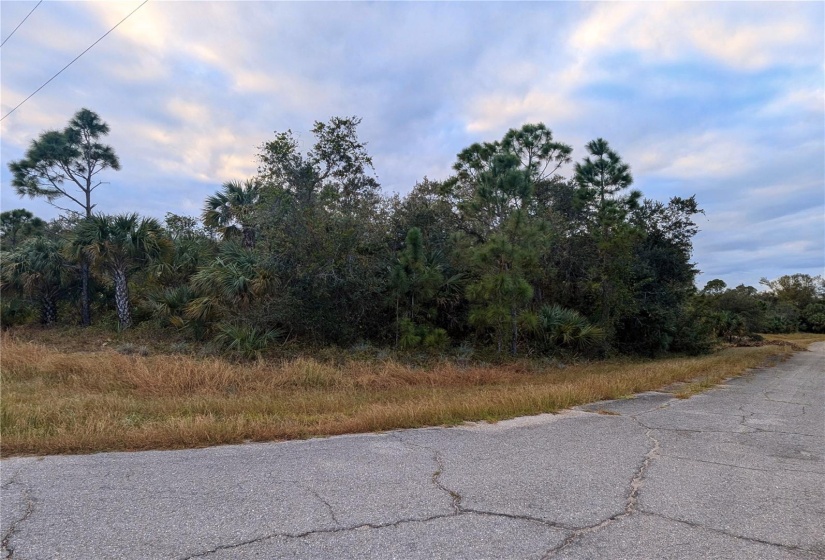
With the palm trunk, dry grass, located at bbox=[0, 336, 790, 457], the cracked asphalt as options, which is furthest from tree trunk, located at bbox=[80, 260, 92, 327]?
the cracked asphalt

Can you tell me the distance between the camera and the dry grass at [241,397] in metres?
6.29

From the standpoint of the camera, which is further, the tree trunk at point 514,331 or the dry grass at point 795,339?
the dry grass at point 795,339

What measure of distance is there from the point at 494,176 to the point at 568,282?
6315 millimetres

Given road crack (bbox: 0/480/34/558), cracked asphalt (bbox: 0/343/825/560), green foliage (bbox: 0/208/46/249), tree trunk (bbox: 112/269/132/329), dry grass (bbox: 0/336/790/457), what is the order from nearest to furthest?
road crack (bbox: 0/480/34/558)
cracked asphalt (bbox: 0/343/825/560)
dry grass (bbox: 0/336/790/457)
tree trunk (bbox: 112/269/132/329)
green foliage (bbox: 0/208/46/249)

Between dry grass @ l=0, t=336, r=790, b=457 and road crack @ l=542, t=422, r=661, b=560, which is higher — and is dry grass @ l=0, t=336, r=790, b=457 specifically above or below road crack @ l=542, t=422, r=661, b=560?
above

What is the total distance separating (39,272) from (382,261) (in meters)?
14.2

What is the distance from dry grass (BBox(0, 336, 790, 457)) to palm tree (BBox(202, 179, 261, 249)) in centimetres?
805

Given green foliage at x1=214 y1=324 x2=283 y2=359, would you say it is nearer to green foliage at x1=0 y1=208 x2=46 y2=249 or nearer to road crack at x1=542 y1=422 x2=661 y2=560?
road crack at x1=542 y1=422 x2=661 y2=560

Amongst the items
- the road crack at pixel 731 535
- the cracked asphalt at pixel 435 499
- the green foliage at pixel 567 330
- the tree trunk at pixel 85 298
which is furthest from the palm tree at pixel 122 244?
the road crack at pixel 731 535

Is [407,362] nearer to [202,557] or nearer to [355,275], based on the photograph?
[355,275]

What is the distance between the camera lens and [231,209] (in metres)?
20.7

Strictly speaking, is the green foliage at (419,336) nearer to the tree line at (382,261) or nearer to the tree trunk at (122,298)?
the tree line at (382,261)

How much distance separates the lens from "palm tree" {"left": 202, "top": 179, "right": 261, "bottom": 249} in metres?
20.6

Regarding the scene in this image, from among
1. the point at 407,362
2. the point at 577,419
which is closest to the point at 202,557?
the point at 577,419
